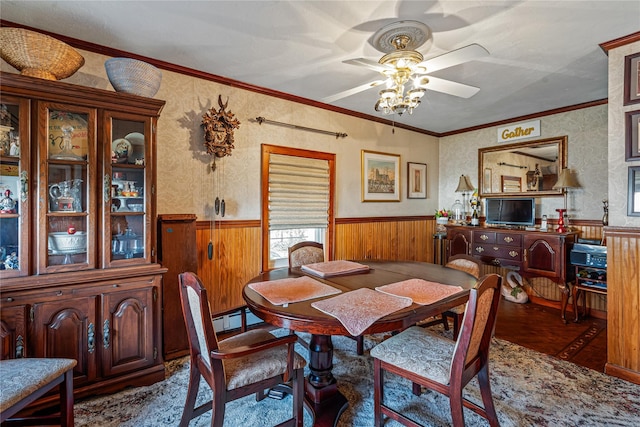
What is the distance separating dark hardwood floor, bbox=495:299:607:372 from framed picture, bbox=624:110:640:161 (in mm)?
1737

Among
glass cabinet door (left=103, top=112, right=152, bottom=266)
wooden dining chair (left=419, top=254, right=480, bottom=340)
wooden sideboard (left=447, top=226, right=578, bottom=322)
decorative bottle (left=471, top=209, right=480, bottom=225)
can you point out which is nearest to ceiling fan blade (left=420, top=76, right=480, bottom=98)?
wooden dining chair (left=419, top=254, right=480, bottom=340)

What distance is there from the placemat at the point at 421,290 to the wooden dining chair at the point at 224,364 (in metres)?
0.73

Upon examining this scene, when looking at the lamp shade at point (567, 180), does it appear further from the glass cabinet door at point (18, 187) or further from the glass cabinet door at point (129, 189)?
A: the glass cabinet door at point (18, 187)

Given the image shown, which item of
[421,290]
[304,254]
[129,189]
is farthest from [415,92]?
[129,189]

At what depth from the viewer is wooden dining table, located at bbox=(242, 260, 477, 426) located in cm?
152

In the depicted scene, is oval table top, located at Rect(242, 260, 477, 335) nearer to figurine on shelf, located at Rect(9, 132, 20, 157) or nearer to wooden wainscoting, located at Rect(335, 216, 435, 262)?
wooden wainscoting, located at Rect(335, 216, 435, 262)

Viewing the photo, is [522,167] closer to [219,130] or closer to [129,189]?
[219,130]

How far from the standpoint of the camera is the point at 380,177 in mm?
4594

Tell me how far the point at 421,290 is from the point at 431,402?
31.4 inches

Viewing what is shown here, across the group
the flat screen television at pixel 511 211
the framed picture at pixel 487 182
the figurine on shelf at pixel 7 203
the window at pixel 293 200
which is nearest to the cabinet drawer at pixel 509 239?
the flat screen television at pixel 511 211

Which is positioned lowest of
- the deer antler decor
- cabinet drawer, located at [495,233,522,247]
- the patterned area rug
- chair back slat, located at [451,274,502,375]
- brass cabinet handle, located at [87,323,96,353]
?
the patterned area rug

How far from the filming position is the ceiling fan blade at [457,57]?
68.6 inches

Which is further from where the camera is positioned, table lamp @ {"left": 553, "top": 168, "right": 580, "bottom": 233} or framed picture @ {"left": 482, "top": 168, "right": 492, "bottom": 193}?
framed picture @ {"left": 482, "top": 168, "right": 492, "bottom": 193}

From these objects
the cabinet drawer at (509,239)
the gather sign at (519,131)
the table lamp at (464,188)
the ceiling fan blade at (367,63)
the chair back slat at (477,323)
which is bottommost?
the chair back slat at (477,323)
